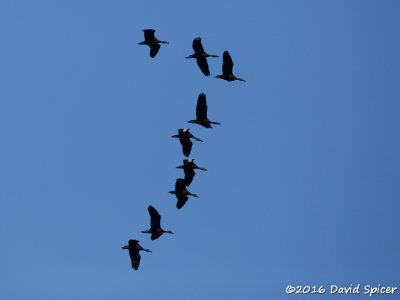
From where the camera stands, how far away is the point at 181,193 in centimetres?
9788

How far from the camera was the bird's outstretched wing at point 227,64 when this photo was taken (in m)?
94.4

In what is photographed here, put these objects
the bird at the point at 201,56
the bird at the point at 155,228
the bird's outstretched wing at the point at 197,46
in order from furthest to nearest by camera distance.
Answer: the bird at the point at 155,228 → the bird at the point at 201,56 → the bird's outstretched wing at the point at 197,46

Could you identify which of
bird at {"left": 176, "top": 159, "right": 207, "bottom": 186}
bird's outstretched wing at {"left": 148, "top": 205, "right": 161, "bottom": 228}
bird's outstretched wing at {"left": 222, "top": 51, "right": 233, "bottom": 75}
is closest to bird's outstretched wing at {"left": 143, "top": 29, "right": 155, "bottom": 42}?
bird's outstretched wing at {"left": 222, "top": 51, "right": 233, "bottom": 75}

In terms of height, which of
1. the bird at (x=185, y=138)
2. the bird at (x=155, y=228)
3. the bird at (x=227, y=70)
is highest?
the bird at (x=227, y=70)

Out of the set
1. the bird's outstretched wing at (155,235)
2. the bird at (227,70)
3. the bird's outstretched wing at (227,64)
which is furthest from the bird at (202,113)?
the bird's outstretched wing at (155,235)

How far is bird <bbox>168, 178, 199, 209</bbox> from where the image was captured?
97.8 meters

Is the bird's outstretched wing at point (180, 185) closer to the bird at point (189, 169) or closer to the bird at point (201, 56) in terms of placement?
the bird at point (189, 169)

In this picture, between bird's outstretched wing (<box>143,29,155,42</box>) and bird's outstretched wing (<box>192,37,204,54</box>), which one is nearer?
bird's outstretched wing (<box>192,37,204,54</box>)

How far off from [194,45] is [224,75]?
2.98 meters

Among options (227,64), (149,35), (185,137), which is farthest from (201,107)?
(149,35)

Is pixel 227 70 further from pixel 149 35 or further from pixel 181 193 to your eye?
pixel 181 193

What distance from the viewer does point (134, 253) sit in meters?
96.7

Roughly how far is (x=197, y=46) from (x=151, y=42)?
462cm

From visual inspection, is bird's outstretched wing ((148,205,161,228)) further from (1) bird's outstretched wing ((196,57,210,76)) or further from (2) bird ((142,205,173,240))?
(1) bird's outstretched wing ((196,57,210,76))
